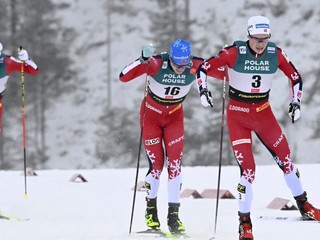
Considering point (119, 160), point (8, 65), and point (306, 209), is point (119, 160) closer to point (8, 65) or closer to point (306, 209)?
point (8, 65)

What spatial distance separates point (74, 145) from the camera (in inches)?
1706

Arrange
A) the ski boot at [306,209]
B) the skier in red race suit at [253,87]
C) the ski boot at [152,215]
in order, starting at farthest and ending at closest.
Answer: the ski boot at [306,209] → the ski boot at [152,215] → the skier in red race suit at [253,87]

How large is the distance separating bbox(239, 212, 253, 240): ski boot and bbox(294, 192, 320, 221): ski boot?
1503 mm

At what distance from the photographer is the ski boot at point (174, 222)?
8.64 meters

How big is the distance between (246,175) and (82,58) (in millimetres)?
41949

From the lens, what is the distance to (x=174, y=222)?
8.71 m

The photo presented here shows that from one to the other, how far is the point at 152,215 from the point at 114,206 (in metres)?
3.10

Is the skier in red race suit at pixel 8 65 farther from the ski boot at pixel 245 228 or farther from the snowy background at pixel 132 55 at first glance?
the snowy background at pixel 132 55

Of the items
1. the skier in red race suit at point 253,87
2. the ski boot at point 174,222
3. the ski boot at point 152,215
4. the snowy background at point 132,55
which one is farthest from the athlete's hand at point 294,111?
the snowy background at point 132,55

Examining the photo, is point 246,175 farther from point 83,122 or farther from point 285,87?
point 83,122

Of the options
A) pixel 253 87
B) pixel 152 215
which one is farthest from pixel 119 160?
pixel 253 87

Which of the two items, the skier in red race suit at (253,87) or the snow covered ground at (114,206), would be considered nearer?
the skier in red race suit at (253,87)

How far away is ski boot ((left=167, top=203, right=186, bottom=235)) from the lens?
864 centimetres

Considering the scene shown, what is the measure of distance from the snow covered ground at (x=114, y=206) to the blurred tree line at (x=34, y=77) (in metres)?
25.0
